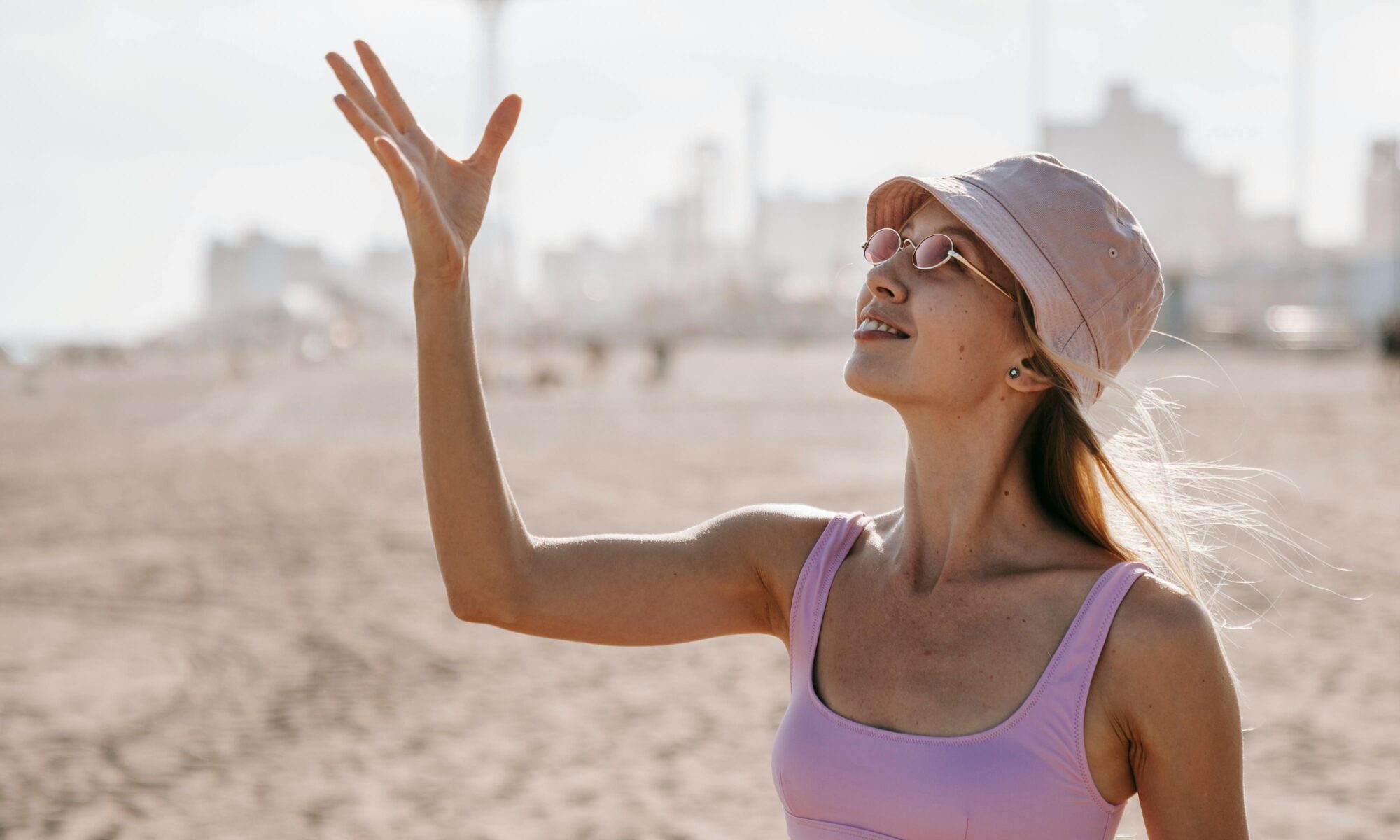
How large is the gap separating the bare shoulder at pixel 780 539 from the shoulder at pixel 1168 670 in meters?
0.59

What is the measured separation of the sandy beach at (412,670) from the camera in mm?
4500

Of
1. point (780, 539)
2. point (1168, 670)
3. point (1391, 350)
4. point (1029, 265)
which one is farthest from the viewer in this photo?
point (1391, 350)

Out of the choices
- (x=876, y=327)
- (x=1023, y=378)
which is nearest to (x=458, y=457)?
(x=876, y=327)

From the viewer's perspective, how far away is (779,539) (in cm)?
216

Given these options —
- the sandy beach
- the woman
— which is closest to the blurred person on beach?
the sandy beach

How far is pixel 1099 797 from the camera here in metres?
1.70

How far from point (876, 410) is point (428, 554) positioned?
618 inches

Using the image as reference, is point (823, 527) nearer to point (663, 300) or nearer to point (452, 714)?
point (452, 714)

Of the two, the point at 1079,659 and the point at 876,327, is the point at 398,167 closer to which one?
the point at 876,327

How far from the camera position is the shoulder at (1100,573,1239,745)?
1.63 m

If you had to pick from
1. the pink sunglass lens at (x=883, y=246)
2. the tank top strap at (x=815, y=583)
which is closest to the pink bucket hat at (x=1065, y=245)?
the pink sunglass lens at (x=883, y=246)

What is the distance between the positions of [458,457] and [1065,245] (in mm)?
1006

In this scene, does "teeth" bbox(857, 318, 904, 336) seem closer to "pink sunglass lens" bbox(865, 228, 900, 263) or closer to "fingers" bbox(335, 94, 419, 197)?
"pink sunglass lens" bbox(865, 228, 900, 263)

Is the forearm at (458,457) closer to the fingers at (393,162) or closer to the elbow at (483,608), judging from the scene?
the elbow at (483,608)
